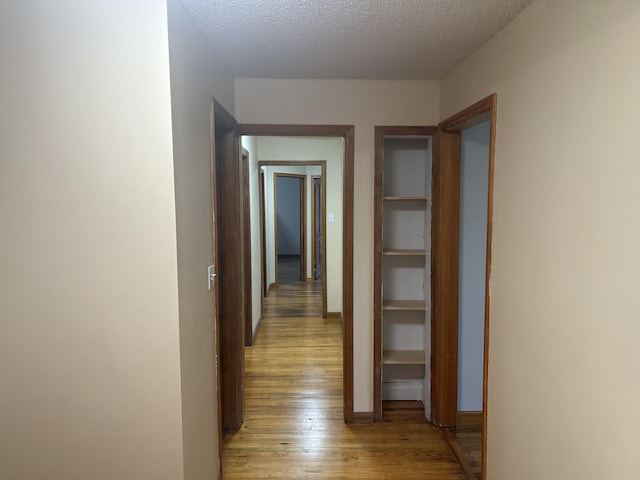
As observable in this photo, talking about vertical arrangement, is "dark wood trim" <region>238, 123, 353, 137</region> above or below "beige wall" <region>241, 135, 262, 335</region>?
above

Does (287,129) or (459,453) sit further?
(287,129)

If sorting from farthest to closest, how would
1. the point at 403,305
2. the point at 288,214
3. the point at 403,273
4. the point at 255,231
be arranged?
1. the point at 288,214
2. the point at 255,231
3. the point at 403,273
4. the point at 403,305

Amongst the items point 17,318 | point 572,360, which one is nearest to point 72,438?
point 17,318

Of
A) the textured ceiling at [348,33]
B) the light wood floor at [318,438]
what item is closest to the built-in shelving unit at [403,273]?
the light wood floor at [318,438]

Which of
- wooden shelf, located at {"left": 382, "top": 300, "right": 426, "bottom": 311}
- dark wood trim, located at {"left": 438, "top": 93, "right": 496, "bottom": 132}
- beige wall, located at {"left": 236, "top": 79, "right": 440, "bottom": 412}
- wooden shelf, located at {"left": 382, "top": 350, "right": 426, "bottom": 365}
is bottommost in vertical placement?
wooden shelf, located at {"left": 382, "top": 350, "right": 426, "bottom": 365}

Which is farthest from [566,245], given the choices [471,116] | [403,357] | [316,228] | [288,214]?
[288,214]

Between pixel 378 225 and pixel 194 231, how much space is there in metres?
1.34

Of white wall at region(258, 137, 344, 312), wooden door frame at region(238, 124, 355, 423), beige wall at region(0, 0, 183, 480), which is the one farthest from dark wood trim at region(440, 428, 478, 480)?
white wall at region(258, 137, 344, 312)

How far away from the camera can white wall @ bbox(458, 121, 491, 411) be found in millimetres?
2705

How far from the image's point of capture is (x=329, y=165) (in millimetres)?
5355

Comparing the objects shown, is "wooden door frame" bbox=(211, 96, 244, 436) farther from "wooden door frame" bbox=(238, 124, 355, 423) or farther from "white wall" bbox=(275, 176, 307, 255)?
"white wall" bbox=(275, 176, 307, 255)

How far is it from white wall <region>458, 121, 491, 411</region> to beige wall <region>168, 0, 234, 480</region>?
1.68m

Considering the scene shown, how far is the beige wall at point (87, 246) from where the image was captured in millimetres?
1412

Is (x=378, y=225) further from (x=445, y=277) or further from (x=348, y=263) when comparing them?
(x=445, y=277)
